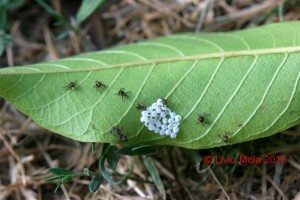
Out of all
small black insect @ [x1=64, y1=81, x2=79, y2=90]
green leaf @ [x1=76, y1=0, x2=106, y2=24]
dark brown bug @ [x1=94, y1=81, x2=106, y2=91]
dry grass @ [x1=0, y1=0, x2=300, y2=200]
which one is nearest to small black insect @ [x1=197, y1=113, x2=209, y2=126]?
dry grass @ [x1=0, y1=0, x2=300, y2=200]

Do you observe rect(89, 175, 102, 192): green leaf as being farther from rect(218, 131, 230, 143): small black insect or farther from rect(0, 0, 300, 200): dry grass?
rect(218, 131, 230, 143): small black insect

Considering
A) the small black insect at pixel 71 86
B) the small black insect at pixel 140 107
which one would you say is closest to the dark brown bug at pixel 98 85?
the small black insect at pixel 71 86

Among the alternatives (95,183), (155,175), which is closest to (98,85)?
(95,183)

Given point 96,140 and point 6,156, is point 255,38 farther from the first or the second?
point 6,156

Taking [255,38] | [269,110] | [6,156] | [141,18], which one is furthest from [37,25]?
[269,110]

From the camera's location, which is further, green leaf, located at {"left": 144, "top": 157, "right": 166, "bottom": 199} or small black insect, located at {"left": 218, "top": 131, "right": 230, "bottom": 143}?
green leaf, located at {"left": 144, "top": 157, "right": 166, "bottom": 199}

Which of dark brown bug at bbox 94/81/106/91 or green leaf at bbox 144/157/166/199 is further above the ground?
dark brown bug at bbox 94/81/106/91

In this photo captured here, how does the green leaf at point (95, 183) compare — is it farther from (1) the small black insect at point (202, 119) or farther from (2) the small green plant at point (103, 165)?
(1) the small black insect at point (202, 119)
